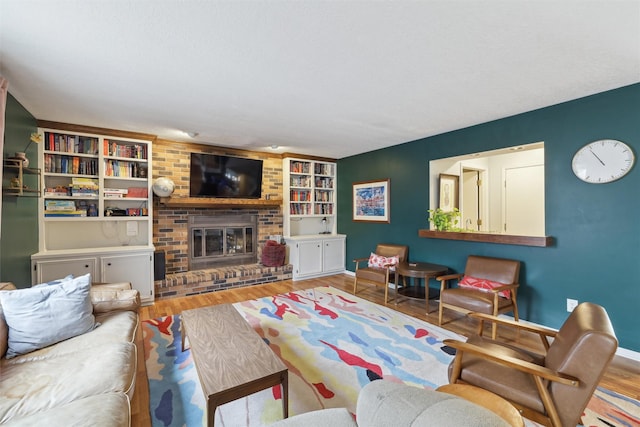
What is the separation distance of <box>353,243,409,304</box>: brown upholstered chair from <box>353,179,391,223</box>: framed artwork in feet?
1.74

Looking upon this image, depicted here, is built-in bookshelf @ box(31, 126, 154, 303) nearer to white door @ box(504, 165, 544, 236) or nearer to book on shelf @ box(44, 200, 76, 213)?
book on shelf @ box(44, 200, 76, 213)

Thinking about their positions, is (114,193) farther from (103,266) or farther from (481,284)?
(481,284)

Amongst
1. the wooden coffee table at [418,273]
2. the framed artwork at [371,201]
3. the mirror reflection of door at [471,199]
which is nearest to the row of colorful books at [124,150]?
the framed artwork at [371,201]

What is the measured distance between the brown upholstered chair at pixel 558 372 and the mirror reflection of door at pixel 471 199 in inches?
128

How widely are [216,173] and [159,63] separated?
8.66 feet

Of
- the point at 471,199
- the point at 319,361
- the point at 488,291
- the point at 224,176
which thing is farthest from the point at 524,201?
the point at 224,176

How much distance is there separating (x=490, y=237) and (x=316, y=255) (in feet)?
9.89

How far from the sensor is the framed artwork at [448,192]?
14.1 ft

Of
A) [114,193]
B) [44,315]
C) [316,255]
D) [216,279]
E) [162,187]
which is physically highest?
[162,187]

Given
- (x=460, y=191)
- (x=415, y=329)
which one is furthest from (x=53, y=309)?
(x=460, y=191)

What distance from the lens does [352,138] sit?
14.3 feet

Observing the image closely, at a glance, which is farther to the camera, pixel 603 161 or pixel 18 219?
pixel 18 219

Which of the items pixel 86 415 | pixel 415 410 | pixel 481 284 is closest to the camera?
pixel 415 410

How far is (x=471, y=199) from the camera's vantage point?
495 cm
